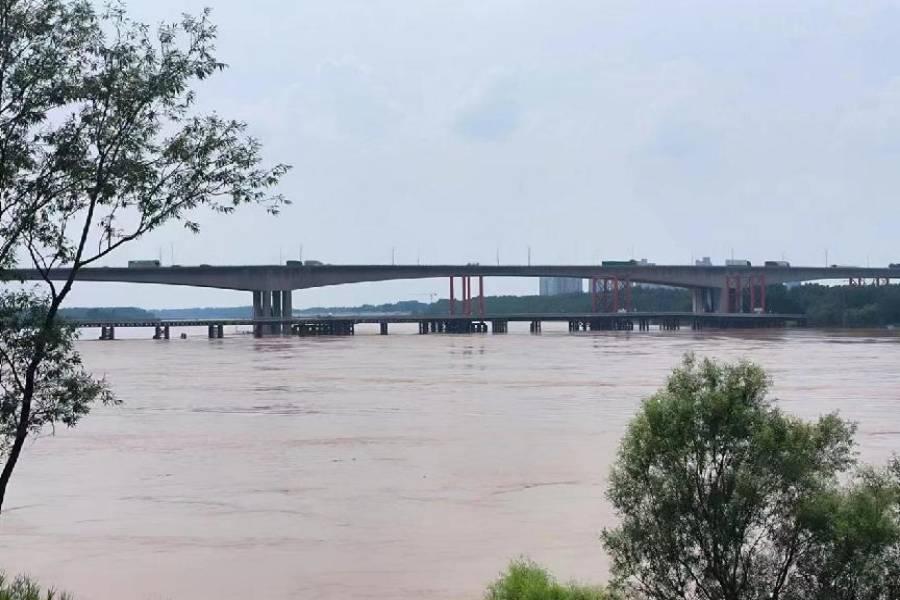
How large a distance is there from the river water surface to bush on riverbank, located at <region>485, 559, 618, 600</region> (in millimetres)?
1222

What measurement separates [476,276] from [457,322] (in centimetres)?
606

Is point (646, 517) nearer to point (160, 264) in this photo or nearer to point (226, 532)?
point (226, 532)

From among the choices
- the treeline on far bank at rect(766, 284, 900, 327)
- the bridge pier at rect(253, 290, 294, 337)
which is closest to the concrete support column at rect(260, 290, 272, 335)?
the bridge pier at rect(253, 290, 294, 337)

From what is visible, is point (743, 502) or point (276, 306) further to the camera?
point (276, 306)

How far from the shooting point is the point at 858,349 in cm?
8119

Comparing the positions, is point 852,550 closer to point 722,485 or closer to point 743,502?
point 743,502

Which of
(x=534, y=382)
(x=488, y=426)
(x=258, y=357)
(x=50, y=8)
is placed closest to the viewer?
(x=50, y=8)

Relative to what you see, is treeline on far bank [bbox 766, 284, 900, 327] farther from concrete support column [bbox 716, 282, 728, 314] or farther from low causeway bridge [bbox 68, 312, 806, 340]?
concrete support column [bbox 716, 282, 728, 314]

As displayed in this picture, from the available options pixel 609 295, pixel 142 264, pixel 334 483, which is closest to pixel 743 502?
pixel 334 483

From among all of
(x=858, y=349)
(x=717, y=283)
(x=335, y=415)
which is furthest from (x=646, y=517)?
(x=717, y=283)

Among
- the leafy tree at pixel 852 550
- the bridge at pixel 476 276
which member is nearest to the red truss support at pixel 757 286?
the bridge at pixel 476 276

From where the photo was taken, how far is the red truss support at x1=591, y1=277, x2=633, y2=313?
14850 cm

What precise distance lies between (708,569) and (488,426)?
20899mm

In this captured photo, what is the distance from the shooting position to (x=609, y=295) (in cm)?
19112
